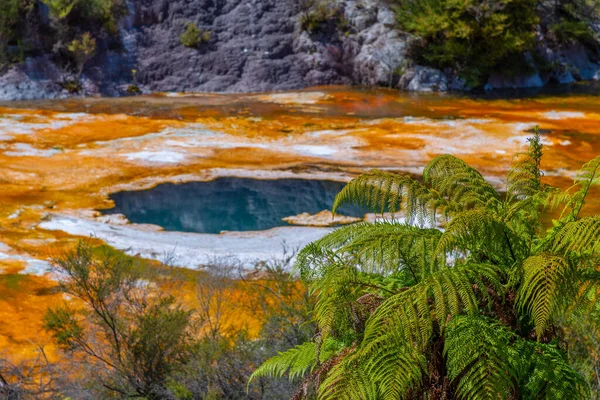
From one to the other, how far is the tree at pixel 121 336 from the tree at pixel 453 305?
1989mm

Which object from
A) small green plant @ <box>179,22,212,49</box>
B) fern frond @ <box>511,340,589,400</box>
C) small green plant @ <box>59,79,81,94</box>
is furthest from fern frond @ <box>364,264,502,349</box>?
small green plant @ <box>179,22,212,49</box>

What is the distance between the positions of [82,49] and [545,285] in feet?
57.9

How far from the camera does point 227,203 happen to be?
9.20 m

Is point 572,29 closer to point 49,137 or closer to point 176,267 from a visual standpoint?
point 49,137

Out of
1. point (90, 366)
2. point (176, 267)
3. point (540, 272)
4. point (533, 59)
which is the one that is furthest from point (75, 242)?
point (533, 59)

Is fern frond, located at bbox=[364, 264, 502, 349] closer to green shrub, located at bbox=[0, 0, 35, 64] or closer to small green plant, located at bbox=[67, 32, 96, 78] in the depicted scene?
small green plant, located at bbox=[67, 32, 96, 78]

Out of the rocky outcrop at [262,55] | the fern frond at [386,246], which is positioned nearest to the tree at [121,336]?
the fern frond at [386,246]

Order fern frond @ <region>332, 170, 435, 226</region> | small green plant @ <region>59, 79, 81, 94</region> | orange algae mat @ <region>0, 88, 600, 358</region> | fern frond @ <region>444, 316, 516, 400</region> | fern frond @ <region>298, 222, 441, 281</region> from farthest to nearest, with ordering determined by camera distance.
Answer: small green plant @ <region>59, 79, 81, 94</region>
orange algae mat @ <region>0, 88, 600, 358</region>
fern frond @ <region>332, 170, 435, 226</region>
fern frond @ <region>298, 222, 441, 281</region>
fern frond @ <region>444, 316, 516, 400</region>

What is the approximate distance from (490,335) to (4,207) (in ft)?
25.7

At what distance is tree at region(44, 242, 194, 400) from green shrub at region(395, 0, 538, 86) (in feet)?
50.0

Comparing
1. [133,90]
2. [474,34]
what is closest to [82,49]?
[133,90]

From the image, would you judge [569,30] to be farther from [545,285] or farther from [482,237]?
[545,285]

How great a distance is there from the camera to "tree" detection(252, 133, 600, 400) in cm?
203

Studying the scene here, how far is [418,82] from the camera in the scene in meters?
18.5
